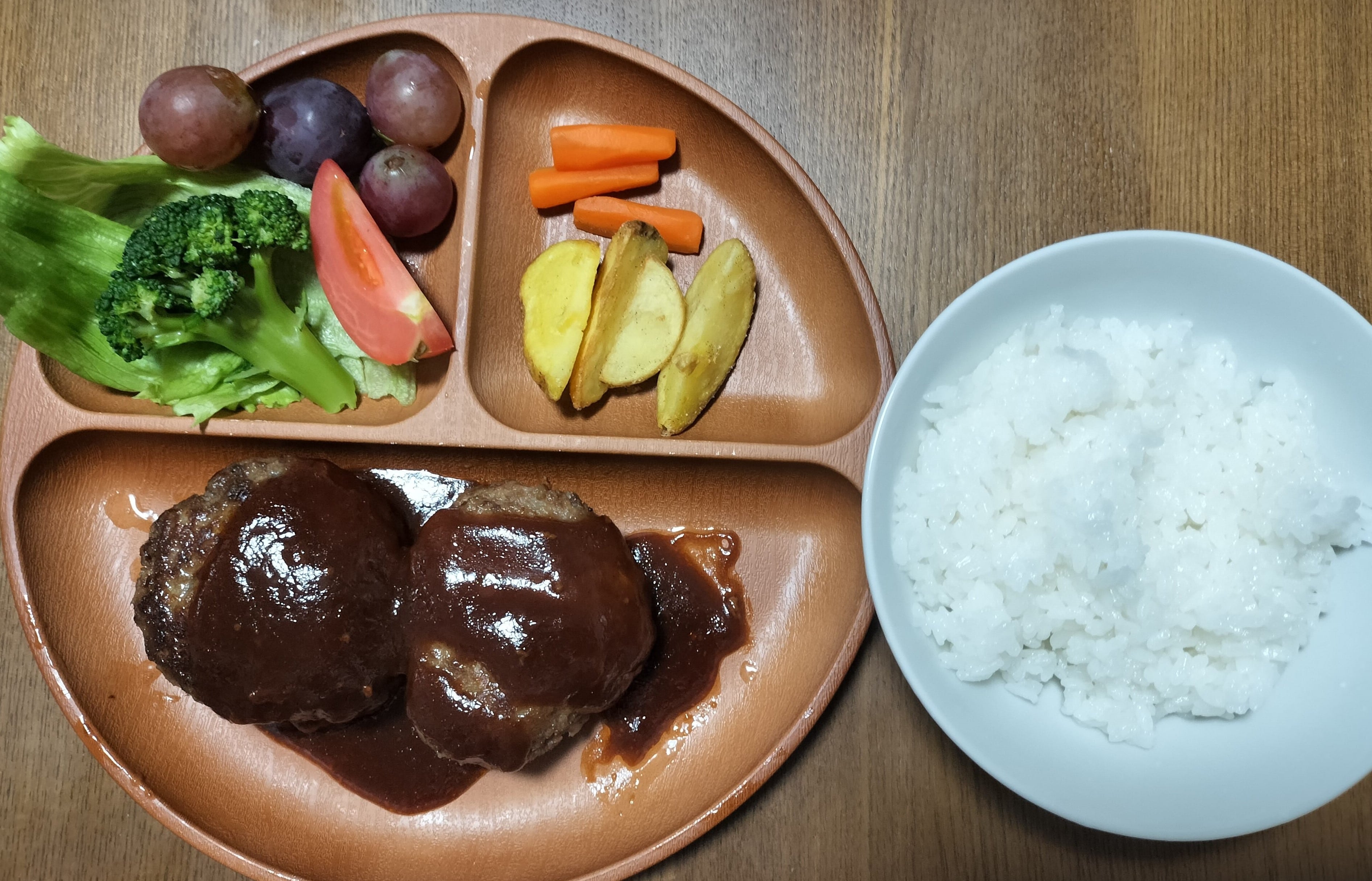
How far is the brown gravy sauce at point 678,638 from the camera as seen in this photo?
2.27 meters

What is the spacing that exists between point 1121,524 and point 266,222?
221 centimetres

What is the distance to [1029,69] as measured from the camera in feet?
7.59

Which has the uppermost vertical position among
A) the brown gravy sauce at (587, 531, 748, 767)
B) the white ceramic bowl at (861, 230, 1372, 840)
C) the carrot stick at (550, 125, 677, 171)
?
the carrot stick at (550, 125, 677, 171)

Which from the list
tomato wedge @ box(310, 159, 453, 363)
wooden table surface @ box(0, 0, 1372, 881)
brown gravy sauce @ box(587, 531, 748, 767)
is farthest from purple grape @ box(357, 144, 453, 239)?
brown gravy sauce @ box(587, 531, 748, 767)

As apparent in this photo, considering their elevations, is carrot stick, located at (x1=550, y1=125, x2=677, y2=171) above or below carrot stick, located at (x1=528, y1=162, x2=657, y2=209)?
above

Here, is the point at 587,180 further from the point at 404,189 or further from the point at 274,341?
the point at 274,341

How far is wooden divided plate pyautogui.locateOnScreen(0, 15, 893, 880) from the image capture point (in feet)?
7.02

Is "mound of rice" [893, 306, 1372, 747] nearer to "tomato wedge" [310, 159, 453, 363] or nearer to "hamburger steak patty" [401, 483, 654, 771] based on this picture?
"hamburger steak patty" [401, 483, 654, 771]

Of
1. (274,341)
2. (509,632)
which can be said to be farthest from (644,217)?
(509,632)

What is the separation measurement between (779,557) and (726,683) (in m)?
0.40

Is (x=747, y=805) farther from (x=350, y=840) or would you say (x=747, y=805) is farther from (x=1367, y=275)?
(x=1367, y=275)

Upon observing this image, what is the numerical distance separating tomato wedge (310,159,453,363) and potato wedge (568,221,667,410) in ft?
1.33

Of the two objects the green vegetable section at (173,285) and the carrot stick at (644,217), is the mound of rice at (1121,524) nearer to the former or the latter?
the carrot stick at (644,217)

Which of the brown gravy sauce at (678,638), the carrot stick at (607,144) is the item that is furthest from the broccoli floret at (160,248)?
the brown gravy sauce at (678,638)
